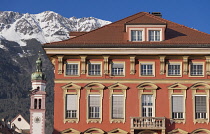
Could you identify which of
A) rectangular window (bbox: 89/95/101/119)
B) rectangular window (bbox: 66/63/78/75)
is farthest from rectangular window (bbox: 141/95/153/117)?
rectangular window (bbox: 66/63/78/75)

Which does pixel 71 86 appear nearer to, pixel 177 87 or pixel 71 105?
pixel 71 105

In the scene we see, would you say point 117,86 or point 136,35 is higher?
point 136,35

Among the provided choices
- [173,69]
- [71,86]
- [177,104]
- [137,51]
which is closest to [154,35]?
[137,51]

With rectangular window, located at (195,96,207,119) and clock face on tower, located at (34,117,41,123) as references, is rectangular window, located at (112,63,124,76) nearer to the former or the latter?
rectangular window, located at (195,96,207,119)

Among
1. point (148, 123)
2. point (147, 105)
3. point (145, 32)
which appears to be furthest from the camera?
point (145, 32)

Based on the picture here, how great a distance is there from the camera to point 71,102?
59750mm

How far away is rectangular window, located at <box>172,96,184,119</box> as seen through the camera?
59188 mm

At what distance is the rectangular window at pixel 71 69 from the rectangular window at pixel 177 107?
32.7 ft

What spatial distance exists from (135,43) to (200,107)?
885 cm

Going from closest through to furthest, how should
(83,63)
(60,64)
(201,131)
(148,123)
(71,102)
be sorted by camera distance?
(148,123) < (201,131) < (71,102) < (83,63) < (60,64)

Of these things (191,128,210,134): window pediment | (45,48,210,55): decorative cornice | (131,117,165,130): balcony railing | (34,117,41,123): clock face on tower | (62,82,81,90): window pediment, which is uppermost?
(45,48,210,55): decorative cornice

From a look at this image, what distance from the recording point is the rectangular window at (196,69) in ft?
197

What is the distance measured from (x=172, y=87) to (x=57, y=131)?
1191 centimetres

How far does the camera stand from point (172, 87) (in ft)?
195
